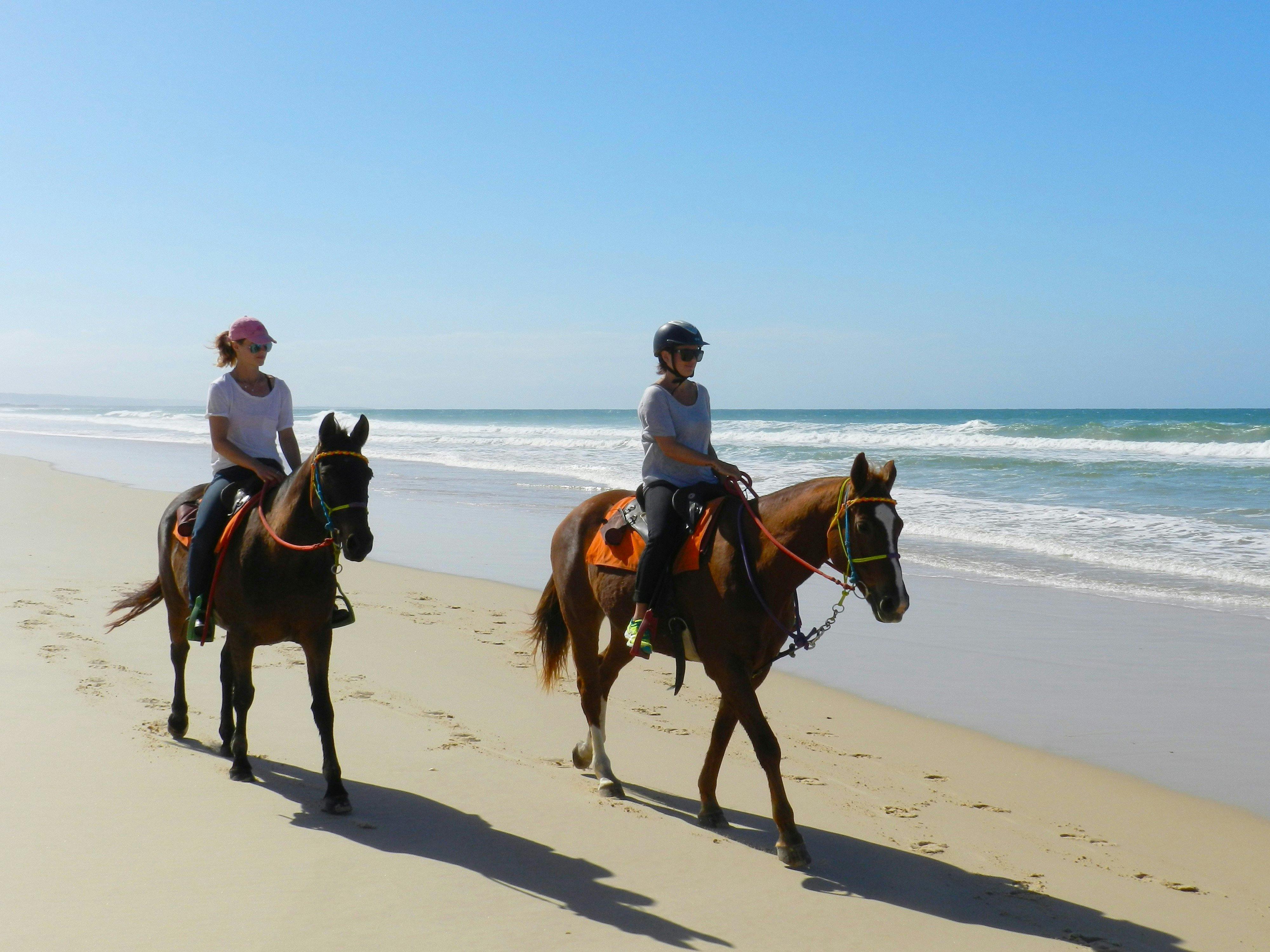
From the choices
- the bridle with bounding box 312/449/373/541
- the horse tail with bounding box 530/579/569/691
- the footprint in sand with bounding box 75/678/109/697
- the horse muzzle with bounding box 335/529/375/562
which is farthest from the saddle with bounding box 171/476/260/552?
the horse tail with bounding box 530/579/569/691

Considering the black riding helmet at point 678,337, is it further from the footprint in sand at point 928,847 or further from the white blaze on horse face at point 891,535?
the footprint in sand at point 928,847

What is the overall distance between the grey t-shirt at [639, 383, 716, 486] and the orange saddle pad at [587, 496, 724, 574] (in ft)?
0.74

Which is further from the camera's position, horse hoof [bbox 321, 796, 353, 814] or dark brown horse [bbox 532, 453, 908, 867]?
horse hoof [bbox 321, 796, 353, 814]

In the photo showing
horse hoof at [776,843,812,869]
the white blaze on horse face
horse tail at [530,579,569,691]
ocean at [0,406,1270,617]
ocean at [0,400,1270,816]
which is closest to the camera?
the white blaze on horse face

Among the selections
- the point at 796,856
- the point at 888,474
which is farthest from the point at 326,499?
the point at 796,856

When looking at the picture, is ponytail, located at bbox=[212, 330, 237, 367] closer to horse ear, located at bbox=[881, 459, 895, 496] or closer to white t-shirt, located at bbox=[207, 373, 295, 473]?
white t-shirt, located at bbox=[207, 373, 295, 473]

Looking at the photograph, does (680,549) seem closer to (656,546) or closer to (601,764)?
(656,546)

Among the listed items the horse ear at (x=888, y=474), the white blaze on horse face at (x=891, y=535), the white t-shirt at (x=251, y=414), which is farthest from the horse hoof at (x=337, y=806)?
the horse ear at (x=888, y=474)

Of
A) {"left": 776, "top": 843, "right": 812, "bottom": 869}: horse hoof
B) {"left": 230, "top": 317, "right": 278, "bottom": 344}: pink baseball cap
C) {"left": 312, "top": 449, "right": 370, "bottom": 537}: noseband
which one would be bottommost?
→ {"left": 776, "top": 843, "right": 812, "bottom": 869}: horse hoof

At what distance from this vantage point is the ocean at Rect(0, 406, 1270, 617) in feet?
35.5

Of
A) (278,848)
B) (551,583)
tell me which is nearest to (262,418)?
(551,583)

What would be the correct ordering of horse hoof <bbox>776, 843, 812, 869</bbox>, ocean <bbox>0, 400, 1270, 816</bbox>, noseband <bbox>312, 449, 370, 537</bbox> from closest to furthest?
horse hoof <bbox>776, 843, 812, 869</bbox>
noseband <bbox>312, 449, 370, 537</bbox>
ocean <bbox>0, 400, 1270, 816</bbox>

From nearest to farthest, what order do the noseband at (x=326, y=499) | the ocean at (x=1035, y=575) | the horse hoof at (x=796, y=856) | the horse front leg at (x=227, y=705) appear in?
the horse hoof at (x=796, y=856) → the noseband at (x=326, y=499) → the horse front leg at (x=227, y=705) → the ocean at (x=1035, y=575)

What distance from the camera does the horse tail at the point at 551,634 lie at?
556cm
